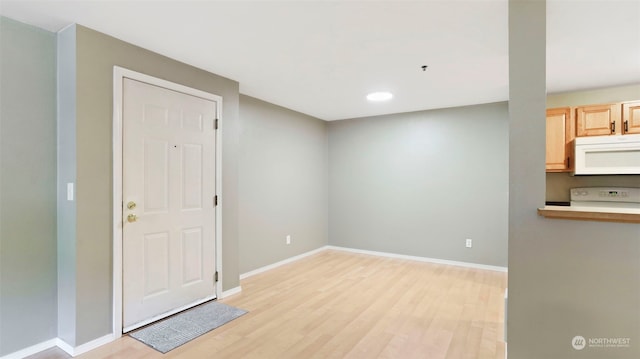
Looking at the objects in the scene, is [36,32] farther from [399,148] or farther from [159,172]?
[399,148]

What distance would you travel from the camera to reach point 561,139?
143 inches

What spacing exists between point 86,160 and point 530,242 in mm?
3093

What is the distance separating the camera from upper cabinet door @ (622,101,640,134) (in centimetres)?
329

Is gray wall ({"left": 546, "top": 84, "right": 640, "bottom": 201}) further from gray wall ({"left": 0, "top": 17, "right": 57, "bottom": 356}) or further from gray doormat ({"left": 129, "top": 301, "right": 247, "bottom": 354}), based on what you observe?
gray wall ({"left": 0, "top": 17, "right": 57, "bottom": 356})

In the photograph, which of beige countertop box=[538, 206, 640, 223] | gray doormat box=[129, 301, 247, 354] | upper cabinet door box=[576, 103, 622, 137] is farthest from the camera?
upper cabinet door box=[576, 103, 622, 137]

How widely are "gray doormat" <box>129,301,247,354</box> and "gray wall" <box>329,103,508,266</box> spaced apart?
2984 mm

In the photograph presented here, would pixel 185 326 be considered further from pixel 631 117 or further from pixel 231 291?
pixel 631 117

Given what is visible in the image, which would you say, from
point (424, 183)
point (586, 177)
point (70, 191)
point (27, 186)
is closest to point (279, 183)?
point (424, 183)

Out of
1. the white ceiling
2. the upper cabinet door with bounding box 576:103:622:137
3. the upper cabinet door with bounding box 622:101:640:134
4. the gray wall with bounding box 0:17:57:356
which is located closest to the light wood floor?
the gray wall with bounding box 0:17:57:356

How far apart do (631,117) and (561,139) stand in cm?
64

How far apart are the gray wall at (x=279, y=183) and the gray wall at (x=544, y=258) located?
3.09 m

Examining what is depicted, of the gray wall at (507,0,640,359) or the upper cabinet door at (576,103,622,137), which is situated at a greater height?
the upper cabinet door at (576,103,622,137)

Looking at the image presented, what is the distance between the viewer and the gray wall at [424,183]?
4383 millimetres

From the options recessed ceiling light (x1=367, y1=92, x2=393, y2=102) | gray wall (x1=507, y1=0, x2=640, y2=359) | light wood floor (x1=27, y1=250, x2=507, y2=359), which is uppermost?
recessed ceiling light (x1=367, y1=92, x2=393, y2=102)
